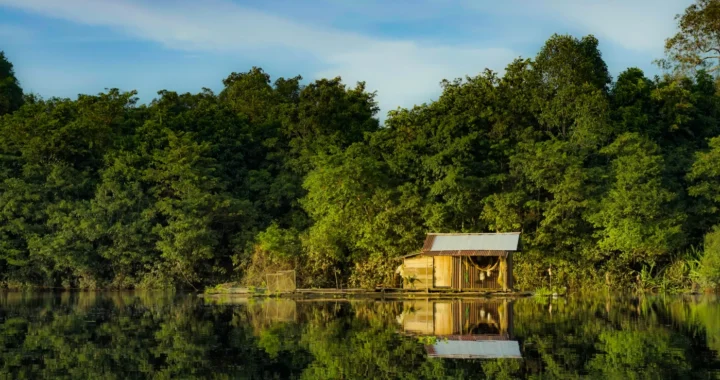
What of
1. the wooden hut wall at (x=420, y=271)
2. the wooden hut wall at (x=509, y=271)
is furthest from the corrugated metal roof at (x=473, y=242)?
the wooden hut wall at (x=420, y=271)

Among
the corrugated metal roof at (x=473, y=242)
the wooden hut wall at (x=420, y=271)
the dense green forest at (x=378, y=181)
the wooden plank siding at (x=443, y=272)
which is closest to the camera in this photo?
the corrugated metal roof at (x=473, y=242)

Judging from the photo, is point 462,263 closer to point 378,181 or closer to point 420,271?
point 420,271

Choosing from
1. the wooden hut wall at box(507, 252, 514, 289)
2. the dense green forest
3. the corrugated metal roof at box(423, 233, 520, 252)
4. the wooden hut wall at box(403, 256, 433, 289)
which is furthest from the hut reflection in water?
the dense green forest

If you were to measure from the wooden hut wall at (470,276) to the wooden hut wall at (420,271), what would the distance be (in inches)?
38.4

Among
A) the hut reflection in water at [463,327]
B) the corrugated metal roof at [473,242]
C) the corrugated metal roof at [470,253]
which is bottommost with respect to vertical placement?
the hut reflection in water at [463,327]

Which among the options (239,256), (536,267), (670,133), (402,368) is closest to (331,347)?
(402,368)

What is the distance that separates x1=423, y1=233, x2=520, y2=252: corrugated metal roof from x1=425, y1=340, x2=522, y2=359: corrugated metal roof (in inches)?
553

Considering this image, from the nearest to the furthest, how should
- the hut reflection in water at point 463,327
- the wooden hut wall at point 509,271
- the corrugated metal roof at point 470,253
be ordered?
the hut reflection in water at point 463,327, the corrugated metal roof at point 470,253, the wooden hut wall at point 509,271

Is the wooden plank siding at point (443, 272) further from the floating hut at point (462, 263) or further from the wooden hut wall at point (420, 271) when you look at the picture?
the wooden hut wall at point (420, 271)

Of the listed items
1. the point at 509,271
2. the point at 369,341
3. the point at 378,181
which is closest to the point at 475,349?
the point at 369,341

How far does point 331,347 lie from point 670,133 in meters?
26.8

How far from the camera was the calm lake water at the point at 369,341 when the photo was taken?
45.1 feet

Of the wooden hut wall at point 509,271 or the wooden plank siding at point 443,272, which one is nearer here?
the wooden hut wall at point 509,271

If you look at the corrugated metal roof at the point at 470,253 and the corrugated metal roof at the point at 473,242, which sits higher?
the corrugated metal roof at the point at 473,242
